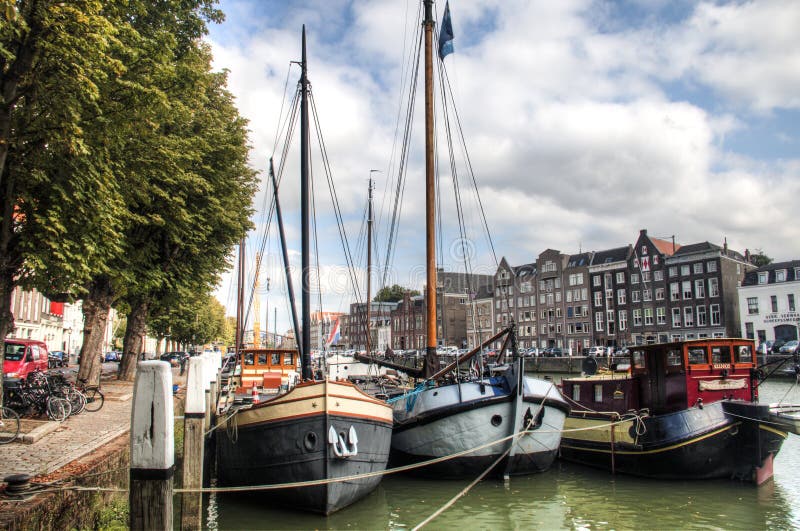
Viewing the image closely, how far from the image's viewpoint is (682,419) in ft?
51.3

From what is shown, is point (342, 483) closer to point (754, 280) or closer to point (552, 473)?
point (552, 473)

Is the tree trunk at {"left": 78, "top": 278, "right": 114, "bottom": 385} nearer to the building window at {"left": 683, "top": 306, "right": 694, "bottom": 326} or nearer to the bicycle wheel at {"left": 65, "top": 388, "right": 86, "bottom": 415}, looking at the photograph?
the bicycle wheel at {"left": 65, "top": 388, "right": 86, "bottom": 415}

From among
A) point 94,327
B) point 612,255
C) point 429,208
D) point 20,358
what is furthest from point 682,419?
point 612,255

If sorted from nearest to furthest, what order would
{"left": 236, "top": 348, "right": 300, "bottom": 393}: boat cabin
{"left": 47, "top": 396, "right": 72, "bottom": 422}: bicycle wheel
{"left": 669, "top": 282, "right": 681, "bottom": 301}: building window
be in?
{"left": 47, "top": 396, "right": 72, "bottom": 422}: bicycle wheel → {"left": 236, "top": 348, "right": 300, "bottom": 393}: boat cabin → {"left": 669, "top": 282, "right": 681, "bottom": 301}: building window

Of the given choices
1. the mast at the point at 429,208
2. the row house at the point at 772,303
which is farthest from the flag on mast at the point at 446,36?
the row house at the point at 772,303

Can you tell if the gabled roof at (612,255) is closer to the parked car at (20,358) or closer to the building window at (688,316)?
the building window at (688,316)

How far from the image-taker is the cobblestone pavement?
10456mm

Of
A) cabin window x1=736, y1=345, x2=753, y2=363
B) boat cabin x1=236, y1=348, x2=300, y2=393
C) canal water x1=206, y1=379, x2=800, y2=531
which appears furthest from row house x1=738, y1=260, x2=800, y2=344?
boat cabin x1=236, y1=348, x2=300, y2=393

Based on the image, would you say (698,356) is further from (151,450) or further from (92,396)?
(92,396)

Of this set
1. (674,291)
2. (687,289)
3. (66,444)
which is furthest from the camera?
(674,291)

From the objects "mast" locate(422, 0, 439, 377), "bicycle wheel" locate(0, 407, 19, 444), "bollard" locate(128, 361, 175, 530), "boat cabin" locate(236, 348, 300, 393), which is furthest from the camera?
"boat cabin" locate(236, 348, 300, 393)

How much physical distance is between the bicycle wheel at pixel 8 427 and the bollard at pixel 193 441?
211 inches

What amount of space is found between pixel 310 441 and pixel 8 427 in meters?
7.40

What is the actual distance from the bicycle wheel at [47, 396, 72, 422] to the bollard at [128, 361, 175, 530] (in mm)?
11938
